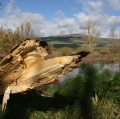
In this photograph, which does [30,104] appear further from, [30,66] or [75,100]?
[30,66]

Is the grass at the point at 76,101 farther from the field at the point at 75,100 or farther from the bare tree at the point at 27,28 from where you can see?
the bare tree at the point at 27,28

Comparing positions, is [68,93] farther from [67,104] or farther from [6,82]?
[6,82]

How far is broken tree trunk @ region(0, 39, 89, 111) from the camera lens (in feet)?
13.3

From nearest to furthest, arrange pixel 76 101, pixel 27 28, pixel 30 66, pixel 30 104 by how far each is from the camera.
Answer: pixel 30 66, pixel 30 104, pixel 76 101, pixel 27 28

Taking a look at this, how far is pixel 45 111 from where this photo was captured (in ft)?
17.5

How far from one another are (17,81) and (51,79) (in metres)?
0.75

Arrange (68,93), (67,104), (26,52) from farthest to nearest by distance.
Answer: (68,93)
(67,104)
(26,52)

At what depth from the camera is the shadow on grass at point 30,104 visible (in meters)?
4.96

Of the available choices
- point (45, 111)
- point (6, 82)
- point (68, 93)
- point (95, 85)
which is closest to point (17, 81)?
point (6, 82)

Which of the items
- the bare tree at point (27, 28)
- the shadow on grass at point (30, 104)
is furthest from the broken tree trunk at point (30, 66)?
the bare tree at point (27, 28)

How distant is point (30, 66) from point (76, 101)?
88.3 inches

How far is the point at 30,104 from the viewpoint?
5.54 metres

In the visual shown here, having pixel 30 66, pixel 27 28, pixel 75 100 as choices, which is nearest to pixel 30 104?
pixel 75 100

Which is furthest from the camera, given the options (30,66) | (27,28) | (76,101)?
(27,28)
